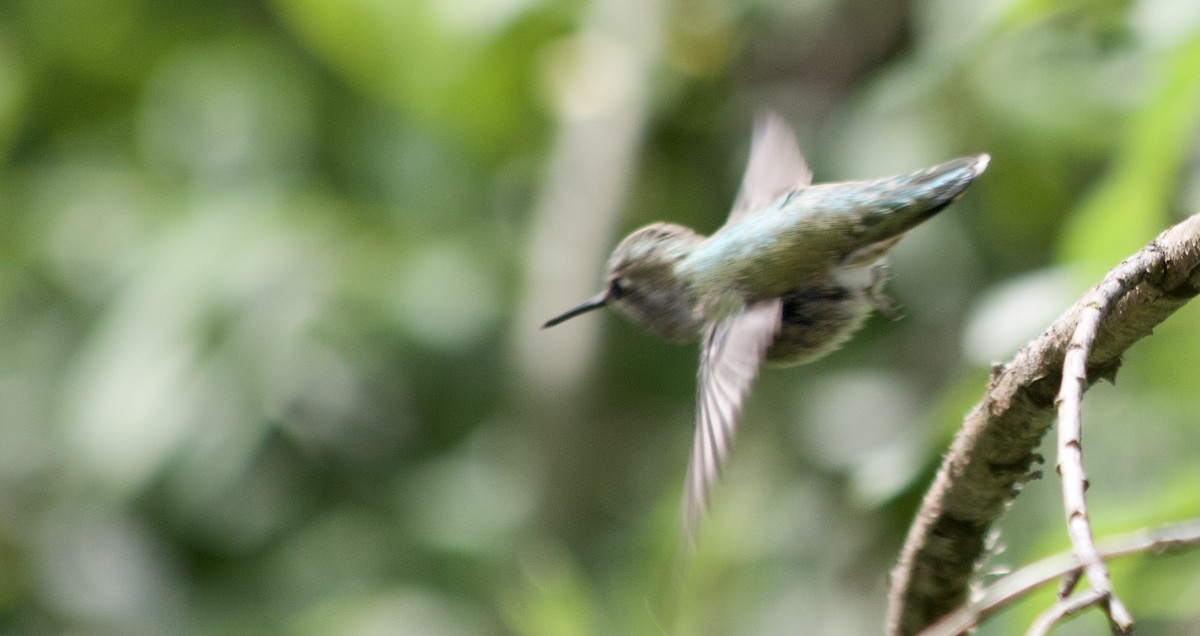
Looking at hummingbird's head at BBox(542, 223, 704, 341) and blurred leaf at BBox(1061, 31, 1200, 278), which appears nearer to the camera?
blurred leaf at BBox(1061, 31, 1200, 278)

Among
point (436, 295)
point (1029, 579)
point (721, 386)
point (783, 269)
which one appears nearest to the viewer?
point (1029, 579)

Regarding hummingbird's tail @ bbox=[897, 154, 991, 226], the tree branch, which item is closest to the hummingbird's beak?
hummingbird's tail @ bbox=[897, 154, 991, 226]

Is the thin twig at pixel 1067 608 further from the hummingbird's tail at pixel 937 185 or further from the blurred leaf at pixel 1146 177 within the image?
the blurred leaf at pixel 1146 177

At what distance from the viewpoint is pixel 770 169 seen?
6.88 feet

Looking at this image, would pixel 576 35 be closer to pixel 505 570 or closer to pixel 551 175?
pixel 551 175

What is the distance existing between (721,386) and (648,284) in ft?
1.94

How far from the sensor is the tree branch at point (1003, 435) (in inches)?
39.5

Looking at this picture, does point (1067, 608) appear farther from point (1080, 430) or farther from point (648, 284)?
point (648, 284)

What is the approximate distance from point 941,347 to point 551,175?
115cm

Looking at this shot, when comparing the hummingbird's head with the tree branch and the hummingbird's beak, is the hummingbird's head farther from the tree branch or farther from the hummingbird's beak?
the tree branch

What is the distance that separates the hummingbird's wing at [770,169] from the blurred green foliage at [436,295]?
0.49 metres

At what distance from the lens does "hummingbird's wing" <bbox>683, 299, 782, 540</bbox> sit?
129 cm

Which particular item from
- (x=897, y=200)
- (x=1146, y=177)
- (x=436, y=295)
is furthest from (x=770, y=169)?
(x=436, y=295)

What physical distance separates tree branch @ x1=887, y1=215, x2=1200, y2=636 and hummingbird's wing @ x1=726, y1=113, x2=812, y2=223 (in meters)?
0.80
